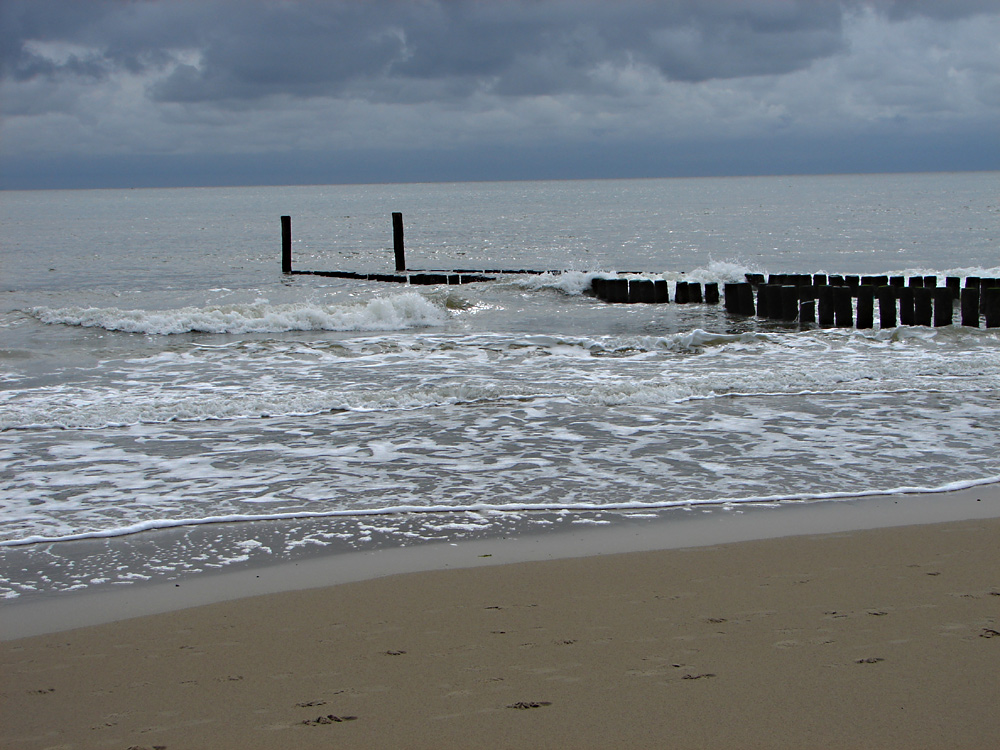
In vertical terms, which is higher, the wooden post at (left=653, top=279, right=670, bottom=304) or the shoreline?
the wooden post at (left=653, top=279, right=670, bottom=304)

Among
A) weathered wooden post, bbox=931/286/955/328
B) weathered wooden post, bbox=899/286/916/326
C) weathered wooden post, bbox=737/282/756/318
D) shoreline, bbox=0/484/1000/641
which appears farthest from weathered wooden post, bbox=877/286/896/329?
shoreline, bbox=0/484/1000/641

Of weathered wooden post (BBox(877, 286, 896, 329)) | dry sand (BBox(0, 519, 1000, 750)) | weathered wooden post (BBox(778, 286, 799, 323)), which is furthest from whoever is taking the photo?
weathered wooden post (BBox(778, 286, 799, 323))

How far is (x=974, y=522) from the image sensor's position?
15.6 ft

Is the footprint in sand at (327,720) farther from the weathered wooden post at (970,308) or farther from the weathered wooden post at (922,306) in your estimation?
the weathered wooden post at (970,308)

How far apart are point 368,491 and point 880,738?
368cm

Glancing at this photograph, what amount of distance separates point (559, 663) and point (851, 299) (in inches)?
472

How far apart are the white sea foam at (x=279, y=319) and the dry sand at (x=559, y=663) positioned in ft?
37.9

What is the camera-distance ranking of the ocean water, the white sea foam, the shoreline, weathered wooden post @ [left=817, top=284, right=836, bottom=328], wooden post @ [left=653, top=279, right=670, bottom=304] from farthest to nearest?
1. wooden post @ [left=653, top=279, right=670, bottom=304]
2. the white sea foam
3. weathered wooden post @ [left=817, top=284, right=836, bottom=328]
4. the ocean water
5. the shoreline

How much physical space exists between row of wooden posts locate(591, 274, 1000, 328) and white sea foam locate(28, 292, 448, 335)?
4.68 metres

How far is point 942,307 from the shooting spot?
12.9 m

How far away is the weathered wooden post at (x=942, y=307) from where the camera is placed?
12.9 meters

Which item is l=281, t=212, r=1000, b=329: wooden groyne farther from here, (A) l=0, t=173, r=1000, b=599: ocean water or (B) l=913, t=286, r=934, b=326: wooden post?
(A) l=0, t=173, r=1000, b=599: ocean water

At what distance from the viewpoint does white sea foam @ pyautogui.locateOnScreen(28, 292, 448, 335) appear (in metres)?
15.1

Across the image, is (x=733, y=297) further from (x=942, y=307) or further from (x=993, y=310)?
(x=993, y=310)
